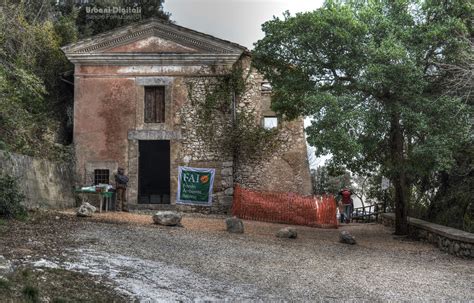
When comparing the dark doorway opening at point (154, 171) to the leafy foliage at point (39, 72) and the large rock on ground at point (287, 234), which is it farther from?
the large rock on ground at point (287, 234)

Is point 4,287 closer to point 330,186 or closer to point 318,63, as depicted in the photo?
point 318,63

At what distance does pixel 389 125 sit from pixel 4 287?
11335 millimetres

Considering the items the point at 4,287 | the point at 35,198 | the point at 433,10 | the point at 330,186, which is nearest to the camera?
the point at 4,287

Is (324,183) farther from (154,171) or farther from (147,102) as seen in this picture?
(147,102)

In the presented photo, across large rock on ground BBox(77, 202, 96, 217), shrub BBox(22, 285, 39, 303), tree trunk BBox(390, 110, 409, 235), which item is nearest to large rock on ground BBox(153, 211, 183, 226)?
large rock on ground BBox(77, 202, 96, 217)

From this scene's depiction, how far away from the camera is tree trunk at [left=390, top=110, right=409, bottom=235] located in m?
14.2

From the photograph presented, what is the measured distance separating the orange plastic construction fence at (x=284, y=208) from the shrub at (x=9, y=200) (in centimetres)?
875

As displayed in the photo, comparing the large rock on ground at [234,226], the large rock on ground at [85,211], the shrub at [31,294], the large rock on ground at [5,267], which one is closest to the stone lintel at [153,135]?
the large rock on ground at [85,211]

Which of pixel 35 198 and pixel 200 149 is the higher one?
pixel 200 149

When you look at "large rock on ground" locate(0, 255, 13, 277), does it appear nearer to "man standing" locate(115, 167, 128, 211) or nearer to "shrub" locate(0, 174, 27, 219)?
"shrub" locate(0, 174, 27, 219)

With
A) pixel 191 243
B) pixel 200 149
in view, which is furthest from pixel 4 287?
pixel 200 149

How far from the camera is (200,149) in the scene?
795 inches

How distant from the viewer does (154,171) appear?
20.4m

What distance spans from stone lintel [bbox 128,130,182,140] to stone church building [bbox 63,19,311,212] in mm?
39
